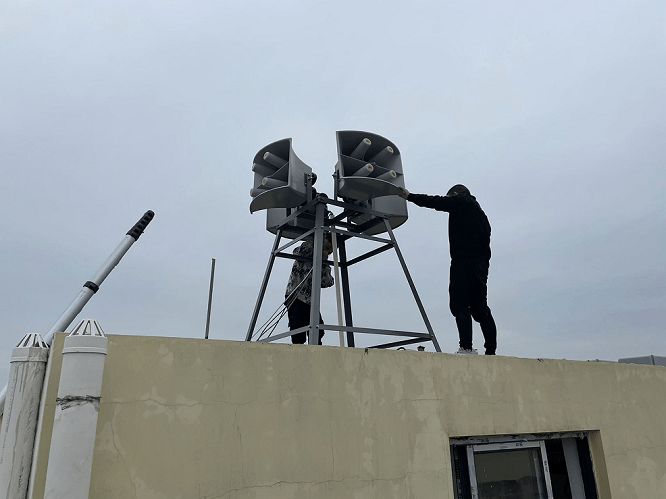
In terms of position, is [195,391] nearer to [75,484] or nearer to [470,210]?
[75,484]

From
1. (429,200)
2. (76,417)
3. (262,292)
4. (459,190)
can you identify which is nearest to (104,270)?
(262,292)

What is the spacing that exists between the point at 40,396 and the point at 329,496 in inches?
66.7

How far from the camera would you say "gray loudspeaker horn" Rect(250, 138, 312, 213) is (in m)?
4.64

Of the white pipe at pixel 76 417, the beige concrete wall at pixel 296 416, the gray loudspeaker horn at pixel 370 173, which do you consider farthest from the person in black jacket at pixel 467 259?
the white pipe at pixel 76 417

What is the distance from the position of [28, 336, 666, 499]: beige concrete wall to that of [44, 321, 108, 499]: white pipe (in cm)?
22

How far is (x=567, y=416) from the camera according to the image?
4379mm

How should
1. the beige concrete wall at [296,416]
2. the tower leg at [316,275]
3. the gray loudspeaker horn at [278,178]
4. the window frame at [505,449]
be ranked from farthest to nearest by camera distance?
the gray loudspeaker horn at [278,178], the tower leg at [316,275], the window frame at [505,449], the beige concrete wall at [296,416]

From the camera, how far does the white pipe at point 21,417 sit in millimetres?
2314

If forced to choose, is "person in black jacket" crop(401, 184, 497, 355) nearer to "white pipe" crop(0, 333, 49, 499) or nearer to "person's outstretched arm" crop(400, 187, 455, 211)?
"person's outstretched arm" crop(400, 187, 455, 211)

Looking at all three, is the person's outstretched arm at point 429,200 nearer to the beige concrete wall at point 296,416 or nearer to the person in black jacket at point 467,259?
the person in black jacket at point 467,259

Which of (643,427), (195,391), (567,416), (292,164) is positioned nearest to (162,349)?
(195,391)

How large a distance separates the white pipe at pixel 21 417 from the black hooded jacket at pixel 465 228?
375 cm

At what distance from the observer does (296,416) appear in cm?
298

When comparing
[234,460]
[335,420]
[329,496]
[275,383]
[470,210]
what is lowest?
[329,496]
